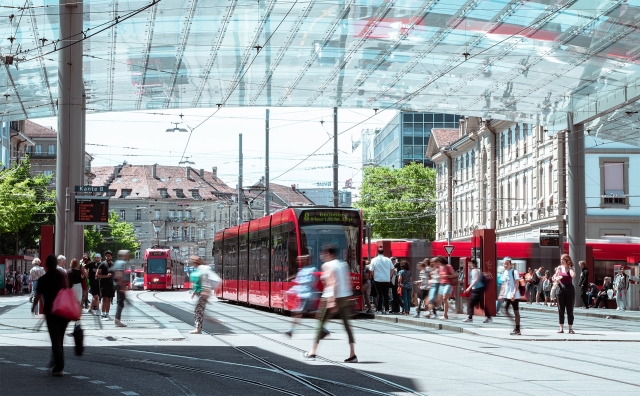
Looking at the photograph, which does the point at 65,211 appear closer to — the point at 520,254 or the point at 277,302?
the point at 277,302

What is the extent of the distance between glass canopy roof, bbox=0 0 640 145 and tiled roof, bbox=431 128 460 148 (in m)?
45.8

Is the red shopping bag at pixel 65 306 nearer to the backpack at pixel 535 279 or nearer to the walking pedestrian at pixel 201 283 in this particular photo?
the walking pedestrian at pixel 201 283

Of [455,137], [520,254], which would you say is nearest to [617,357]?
[520,254]

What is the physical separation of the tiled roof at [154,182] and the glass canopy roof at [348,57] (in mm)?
100442

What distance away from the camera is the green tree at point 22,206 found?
6394 cm

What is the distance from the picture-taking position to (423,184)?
93.3 metres

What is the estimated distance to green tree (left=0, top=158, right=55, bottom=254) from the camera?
63.9 meters

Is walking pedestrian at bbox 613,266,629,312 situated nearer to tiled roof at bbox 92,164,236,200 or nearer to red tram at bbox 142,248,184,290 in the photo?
red tram at bbox 142,248,184,290

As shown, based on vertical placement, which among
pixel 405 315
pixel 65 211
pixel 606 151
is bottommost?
pixel 405 315

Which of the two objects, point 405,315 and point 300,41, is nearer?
point 405,315

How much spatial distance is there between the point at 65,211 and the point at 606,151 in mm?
39494

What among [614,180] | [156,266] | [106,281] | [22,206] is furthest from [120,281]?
[156,266]

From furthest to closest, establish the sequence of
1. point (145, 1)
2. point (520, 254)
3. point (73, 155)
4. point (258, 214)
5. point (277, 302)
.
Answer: point (258, 214)
point (520, 254)
point (277, 302)
point (145, 1)
point (73, 155)

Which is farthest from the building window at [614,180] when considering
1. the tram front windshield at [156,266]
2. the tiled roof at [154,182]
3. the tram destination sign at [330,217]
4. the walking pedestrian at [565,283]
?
the tiled roof at [154,182]
